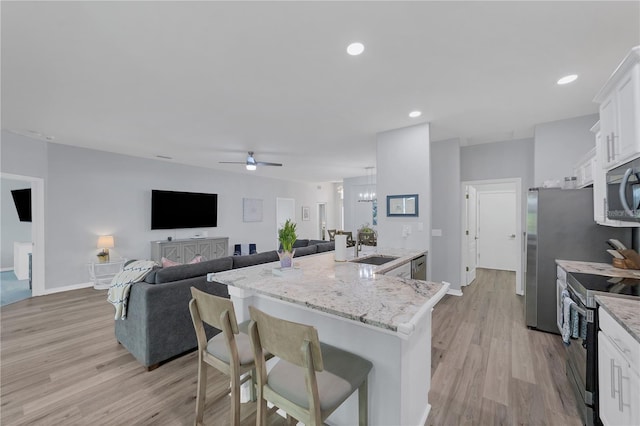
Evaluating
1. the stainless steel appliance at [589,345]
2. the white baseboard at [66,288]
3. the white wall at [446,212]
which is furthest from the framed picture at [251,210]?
the stainless steel appliance at [589,345]

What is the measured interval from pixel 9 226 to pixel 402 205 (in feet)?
32.1

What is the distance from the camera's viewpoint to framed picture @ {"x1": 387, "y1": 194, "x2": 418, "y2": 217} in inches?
155

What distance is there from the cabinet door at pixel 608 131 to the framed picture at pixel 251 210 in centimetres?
772

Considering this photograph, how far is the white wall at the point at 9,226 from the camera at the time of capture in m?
6.66

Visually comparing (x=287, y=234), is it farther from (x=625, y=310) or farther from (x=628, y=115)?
(x=628, y=115)

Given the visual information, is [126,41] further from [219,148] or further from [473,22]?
[219,148]

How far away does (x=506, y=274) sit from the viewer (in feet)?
20.2

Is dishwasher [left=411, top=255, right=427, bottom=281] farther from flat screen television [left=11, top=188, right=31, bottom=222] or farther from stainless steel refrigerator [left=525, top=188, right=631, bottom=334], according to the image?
flat screen television [left=11, top=188, right=31, bottom=222]

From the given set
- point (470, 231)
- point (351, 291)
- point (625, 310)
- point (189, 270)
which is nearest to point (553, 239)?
point (625, 310)

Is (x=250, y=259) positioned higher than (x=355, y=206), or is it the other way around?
(x=355, y=206)

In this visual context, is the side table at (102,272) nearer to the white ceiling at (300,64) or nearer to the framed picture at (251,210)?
the white ceiling at (300,64)

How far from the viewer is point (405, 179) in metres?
4.04

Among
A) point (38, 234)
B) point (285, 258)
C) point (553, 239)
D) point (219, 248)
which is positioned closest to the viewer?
point (285, 258)

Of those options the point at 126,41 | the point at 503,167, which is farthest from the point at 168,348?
the point at 503,167
